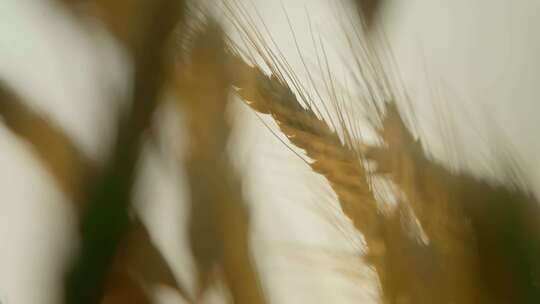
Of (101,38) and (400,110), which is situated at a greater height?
(101,38)

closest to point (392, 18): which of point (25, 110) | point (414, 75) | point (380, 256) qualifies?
point (414, 75)

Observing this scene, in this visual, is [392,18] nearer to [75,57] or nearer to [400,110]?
[400,110]

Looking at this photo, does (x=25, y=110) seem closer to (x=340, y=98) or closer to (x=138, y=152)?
(x=138, y=152)

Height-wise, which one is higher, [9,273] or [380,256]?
[9,273]

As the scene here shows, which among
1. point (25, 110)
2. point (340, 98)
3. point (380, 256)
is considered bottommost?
point (380, 256)

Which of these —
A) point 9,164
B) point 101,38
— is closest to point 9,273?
point 9,164
